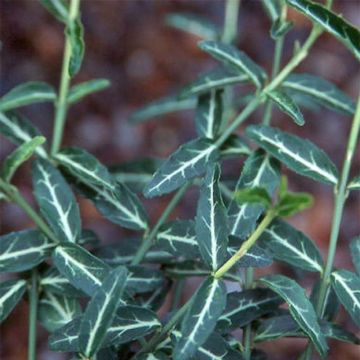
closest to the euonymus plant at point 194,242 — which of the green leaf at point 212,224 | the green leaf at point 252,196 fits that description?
the green leaf at point 212,224

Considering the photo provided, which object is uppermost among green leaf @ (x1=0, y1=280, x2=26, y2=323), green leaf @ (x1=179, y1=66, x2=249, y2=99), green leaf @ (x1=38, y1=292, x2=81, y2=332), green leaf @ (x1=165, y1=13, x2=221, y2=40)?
green leaf @ (x1=165, y1=13, x2=221, y2=40)

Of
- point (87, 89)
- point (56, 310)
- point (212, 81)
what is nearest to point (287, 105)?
point (212, 81)

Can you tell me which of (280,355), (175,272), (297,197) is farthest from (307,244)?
(280,355)

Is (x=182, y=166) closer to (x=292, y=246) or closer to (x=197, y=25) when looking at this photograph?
(x=292, y=246)

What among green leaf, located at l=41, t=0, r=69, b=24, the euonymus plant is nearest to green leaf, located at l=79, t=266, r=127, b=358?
the euonymus plant

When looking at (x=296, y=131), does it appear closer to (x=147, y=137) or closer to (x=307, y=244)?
(x=147, y=137)

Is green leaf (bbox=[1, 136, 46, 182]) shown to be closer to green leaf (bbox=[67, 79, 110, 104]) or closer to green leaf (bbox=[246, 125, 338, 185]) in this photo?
green leaf (bbox=[67, 79, 110, 104])
